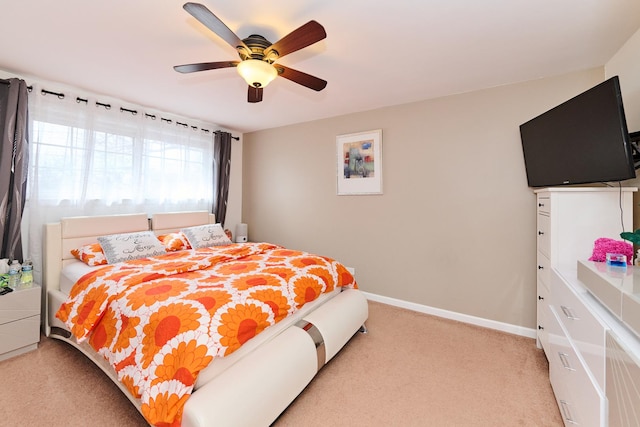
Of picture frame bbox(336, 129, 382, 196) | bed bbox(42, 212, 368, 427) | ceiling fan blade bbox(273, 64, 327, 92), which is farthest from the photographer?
picture frame bbox(336, 129, 382, 196)

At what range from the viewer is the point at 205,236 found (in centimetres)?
329

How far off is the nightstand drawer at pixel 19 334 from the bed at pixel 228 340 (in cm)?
14

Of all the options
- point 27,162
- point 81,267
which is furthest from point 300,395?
point 27,162

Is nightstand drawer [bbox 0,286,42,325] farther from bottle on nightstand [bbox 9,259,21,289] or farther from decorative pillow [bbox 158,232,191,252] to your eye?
decorative pillow [bbox 158,232,191,252]

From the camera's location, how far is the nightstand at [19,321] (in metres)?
2.08

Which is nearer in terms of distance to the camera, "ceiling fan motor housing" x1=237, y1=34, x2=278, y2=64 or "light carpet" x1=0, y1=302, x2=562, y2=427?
"light carpet" x1=0, y1=302, x2=562, y2=427

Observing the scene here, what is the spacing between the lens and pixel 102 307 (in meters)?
1.72

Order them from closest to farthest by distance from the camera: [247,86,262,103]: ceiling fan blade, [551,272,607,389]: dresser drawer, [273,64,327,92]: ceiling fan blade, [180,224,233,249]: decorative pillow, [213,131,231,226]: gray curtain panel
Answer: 1. [551,272,607,389]: dresser drawer
2. [273,64,327,92]: ceiling fan blade
3. [247,86,262,103]: ceiling fan blade
4. [180,224,233,249]: decorative pillow
5. [213,131,231,226]: gray curtain panel

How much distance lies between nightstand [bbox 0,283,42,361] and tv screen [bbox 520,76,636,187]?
Answer: 14.1 feet

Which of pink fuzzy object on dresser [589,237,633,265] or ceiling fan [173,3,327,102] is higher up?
ceiling fan [173,3,327,102]

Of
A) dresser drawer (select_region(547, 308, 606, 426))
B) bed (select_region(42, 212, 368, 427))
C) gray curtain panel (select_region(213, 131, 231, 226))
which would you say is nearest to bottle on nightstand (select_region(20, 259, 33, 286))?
bed (select_region(42, 212, 368, 427))

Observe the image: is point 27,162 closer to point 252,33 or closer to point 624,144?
point 252,33

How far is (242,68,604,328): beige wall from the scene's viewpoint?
2.55m

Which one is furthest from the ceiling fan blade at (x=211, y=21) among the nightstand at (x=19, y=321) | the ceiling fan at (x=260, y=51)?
the nightstand at (x=19, y=321)
